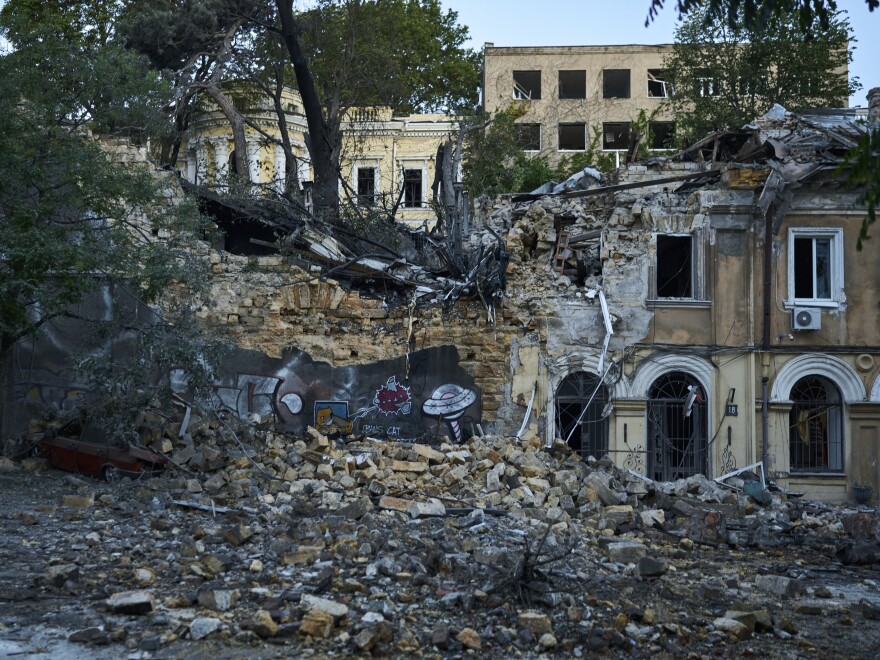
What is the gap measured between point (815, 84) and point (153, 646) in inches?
1107

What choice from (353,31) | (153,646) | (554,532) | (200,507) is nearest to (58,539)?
(200,507)

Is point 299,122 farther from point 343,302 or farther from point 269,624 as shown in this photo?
point 269,624

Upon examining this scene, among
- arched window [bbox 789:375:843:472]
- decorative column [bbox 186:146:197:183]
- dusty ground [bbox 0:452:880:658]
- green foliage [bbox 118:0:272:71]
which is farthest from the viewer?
decorative column [bbox 186:146:197:183]

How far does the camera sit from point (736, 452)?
19047mm

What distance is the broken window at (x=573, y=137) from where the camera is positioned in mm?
43094

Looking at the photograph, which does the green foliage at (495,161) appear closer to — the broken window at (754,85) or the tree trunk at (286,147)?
the tree trunk at (286,147)

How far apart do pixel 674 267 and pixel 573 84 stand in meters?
25.2

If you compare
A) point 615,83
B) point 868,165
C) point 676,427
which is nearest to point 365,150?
point 615,83

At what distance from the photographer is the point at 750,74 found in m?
30.4

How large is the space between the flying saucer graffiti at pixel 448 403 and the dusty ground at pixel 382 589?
5.48m

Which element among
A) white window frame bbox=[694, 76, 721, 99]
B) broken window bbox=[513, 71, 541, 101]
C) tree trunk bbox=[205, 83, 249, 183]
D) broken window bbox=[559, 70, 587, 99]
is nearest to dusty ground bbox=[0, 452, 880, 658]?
tree trunk bbox=[205, 83, 249, 183]

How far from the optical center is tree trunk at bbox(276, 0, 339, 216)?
2305cm

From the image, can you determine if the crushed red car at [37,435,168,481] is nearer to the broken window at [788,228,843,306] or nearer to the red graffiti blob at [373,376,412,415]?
the red graffiti blob at [373,376,412,415]

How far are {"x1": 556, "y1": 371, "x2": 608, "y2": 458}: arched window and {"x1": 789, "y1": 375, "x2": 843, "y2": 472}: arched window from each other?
3616 millimetres
